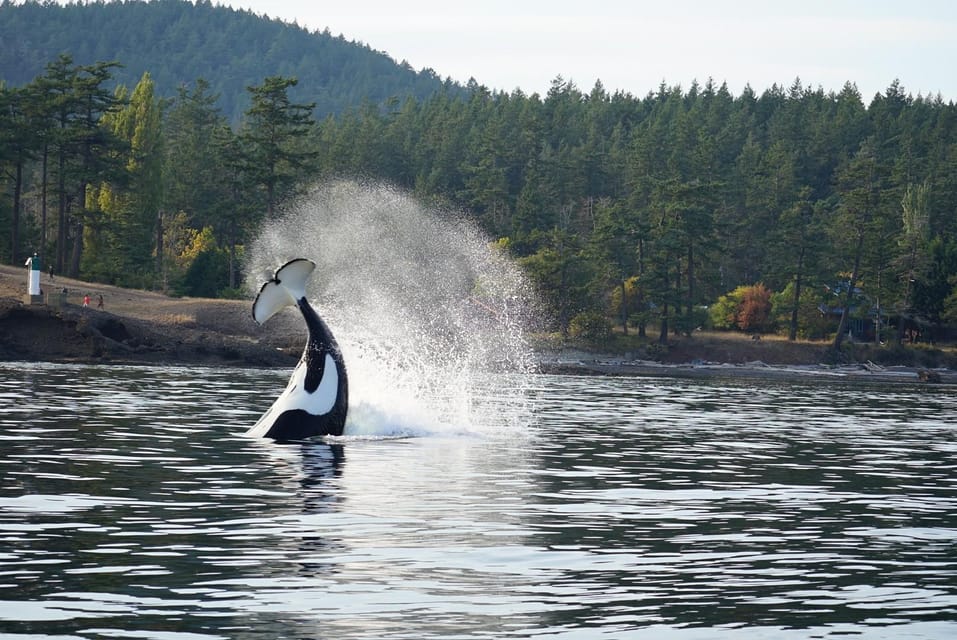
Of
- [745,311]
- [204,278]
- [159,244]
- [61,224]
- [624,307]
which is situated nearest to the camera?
[204,278]

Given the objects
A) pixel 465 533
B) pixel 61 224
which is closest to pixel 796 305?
A: pixel 61 224

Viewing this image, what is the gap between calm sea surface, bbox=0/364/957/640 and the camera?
406 inches

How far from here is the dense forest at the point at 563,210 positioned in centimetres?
8844

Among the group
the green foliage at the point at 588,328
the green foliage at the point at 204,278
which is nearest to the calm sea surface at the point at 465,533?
the green foliage at the point at 204,278

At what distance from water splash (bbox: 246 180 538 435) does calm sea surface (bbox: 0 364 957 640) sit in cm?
3078

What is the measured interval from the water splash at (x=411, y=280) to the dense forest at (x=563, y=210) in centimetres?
291

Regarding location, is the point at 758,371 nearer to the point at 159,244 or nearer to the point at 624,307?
the point at 624,307

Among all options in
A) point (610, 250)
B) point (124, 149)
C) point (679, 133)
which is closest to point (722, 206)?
A: point (679, 133)

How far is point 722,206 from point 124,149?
6261 cm

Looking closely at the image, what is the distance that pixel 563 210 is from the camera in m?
144

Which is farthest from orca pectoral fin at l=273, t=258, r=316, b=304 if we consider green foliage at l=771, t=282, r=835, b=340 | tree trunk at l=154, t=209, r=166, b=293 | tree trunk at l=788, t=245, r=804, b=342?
green foliage at l=771, t=282, r=835, b=340

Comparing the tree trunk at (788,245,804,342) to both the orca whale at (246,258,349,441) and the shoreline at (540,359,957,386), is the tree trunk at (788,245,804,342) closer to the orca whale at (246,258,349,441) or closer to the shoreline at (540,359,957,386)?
the shoreline at (540,359,957,386)

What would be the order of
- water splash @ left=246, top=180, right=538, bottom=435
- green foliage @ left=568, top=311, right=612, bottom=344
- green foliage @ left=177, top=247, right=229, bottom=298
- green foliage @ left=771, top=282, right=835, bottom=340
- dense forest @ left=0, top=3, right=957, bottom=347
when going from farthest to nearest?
green foliage @ left=771, top=282, right=835, bottom=340 → green foliage @ left=568, top=311, right=612, bottom=344 → dense forest @ left=0, top=3, right=957, bottom=347 → green foliage @ left=177, top=247, right=229, bottom=298 → water splash @ left=246, top=180, right=538, bottom=435

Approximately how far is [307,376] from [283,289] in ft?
5.57
